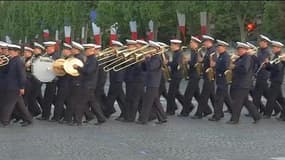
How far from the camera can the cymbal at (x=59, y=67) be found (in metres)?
14.5

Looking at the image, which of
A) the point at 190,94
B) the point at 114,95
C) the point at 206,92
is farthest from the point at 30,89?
the point at 206,92

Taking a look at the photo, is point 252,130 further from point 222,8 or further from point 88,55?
point 222,8

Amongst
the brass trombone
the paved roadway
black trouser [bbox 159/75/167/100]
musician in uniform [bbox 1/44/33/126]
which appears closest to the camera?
the paved roadway

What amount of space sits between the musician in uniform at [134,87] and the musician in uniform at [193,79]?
126 cm

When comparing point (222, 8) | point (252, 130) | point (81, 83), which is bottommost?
point (252, 130)

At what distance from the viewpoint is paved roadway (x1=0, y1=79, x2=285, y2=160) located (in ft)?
34.3

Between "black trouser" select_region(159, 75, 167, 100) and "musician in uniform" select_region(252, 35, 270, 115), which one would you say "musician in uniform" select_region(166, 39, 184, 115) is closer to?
"black trouser" select_region(159, 75, 167, 100)

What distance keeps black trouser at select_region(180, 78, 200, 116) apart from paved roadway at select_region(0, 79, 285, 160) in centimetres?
90

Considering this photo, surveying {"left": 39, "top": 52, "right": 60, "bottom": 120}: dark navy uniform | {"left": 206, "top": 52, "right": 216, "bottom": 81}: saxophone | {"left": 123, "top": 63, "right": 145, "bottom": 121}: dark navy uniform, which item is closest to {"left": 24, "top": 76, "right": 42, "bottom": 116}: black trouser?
{"left": 39, "top": 52, "right": 60, "bottom": 120}: dark navy uniform

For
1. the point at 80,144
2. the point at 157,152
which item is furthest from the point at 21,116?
the point at 157,152

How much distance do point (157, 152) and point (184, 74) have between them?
522 cm

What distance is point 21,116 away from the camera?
47.4 ft

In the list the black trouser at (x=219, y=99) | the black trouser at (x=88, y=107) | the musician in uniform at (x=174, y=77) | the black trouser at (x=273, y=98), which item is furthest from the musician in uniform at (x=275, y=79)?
the black trouser at (x=88, y=107)

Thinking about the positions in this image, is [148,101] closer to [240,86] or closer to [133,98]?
[133,98]
